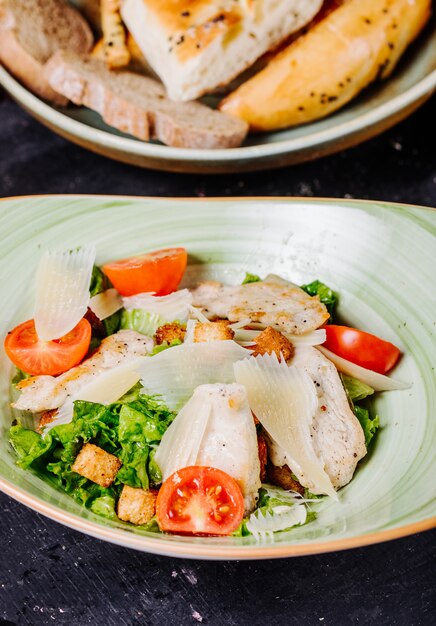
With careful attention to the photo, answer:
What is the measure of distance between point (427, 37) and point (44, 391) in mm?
3072

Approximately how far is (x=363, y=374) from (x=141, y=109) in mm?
1925

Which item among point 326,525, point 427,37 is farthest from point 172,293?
point 427,37

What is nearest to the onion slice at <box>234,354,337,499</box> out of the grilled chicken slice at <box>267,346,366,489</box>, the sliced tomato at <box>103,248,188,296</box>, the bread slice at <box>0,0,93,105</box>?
the grilled chicken slice at <box>267,346,366,489</box>

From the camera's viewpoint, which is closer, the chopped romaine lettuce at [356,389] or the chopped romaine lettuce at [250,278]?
the chopped romaine lettuce at [356,389]

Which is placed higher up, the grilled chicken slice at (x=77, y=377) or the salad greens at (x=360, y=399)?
the salad greens at (x=360, y=399)

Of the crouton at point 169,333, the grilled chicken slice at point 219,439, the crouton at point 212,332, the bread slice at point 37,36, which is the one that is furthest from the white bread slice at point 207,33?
the grilled chicken slice at point 219,439

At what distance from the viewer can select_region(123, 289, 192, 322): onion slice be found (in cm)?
277

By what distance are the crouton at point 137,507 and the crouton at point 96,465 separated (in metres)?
0.10

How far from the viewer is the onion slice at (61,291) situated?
259 centimetres

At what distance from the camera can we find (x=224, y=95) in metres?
4.25

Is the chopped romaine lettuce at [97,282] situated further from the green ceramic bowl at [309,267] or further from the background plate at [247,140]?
the background plate at [247,140]

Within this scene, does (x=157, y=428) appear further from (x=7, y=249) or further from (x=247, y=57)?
(x=247, y=57)

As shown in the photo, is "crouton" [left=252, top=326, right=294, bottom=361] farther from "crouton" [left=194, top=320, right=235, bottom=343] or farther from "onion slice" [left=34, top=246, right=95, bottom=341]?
"onion slice" [left=34, top=246, right=95, bottom=341]

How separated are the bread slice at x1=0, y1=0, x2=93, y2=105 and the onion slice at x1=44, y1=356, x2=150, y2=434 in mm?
2169
